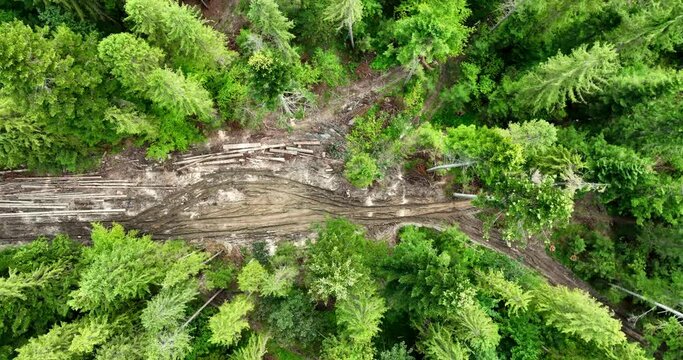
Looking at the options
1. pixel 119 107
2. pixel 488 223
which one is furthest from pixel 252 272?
pixel 488 223

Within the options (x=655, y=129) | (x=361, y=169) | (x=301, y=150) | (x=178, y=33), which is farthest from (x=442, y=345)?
(x=178, y=33)

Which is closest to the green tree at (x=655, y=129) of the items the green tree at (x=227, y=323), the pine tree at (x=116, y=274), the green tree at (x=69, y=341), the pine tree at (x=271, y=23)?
the pine tree at (x=271, y=23)

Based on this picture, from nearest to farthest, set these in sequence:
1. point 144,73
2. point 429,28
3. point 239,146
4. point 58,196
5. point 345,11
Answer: point 144,73
point 429,28
point 345,11
point 58,196
point 239,146

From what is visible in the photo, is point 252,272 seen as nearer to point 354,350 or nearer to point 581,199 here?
point 354,350

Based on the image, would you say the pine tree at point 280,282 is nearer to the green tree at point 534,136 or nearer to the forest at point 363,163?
the forest at point 363,163

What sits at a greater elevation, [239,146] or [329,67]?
[329,67]

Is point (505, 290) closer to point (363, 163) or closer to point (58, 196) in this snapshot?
point (363, 163)
